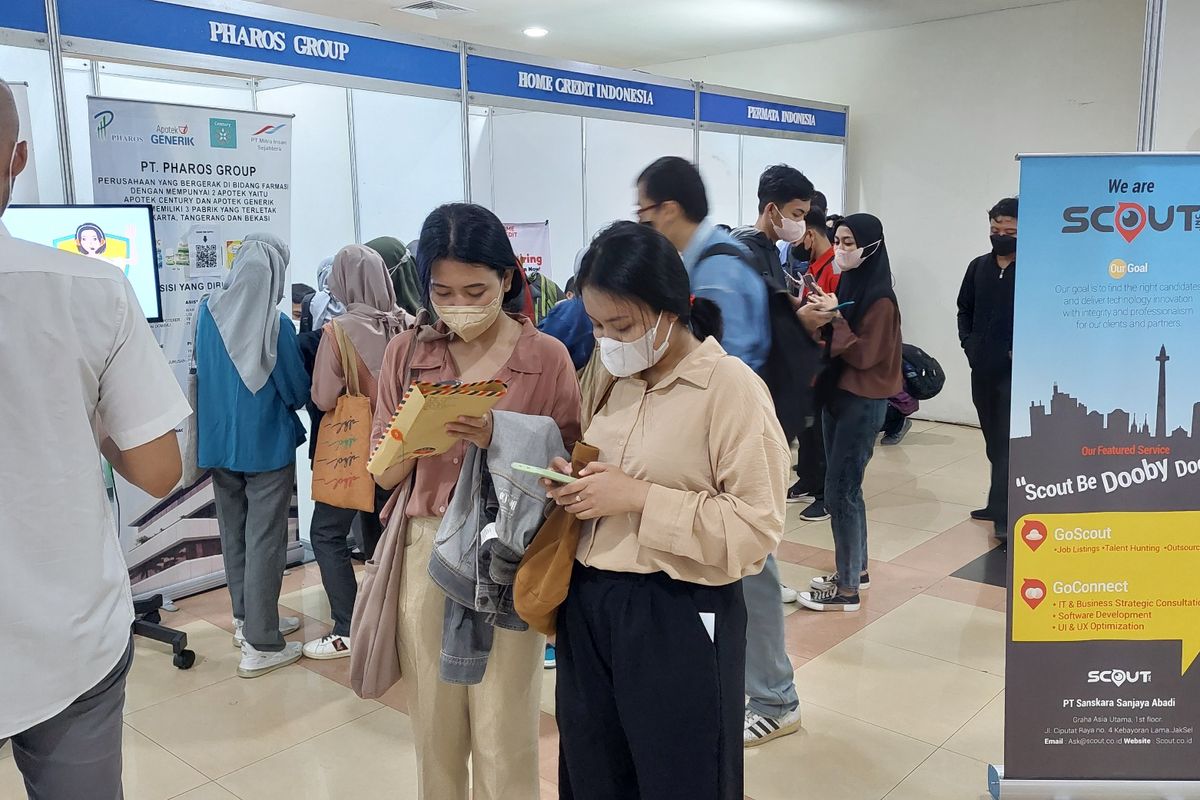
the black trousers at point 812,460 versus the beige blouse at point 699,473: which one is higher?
the beige blouse at point 699,473

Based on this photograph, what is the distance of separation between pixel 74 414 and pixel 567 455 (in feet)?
2.76

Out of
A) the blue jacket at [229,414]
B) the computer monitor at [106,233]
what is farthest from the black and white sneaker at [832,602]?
the computer monitor at [106,233]

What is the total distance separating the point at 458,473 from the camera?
1.86 metres

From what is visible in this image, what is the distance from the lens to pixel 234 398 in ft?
11.2

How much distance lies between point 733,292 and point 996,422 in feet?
9.61

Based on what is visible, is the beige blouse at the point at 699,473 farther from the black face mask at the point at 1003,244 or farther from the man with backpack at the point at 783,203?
the black face mask at the point at 1003,244

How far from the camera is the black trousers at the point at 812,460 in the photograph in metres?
5.66

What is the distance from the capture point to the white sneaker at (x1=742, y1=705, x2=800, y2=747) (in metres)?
2.89

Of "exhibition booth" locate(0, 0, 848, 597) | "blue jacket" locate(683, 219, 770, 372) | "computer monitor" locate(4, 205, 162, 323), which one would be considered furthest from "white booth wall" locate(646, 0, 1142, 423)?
"computer monitor" locate(4, 205, 162, 323)

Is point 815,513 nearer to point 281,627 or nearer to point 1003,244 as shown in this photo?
point 1003,244

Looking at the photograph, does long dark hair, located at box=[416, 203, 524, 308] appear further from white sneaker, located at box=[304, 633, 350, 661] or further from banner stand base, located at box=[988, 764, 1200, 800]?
white sneaker, located at box=[304, 633, 350, 661]

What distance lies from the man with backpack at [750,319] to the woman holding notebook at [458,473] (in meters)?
0.79

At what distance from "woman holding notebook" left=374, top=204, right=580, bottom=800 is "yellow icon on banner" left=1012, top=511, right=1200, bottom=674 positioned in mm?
1291

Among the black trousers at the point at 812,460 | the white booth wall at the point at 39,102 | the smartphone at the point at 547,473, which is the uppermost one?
the white booth wall at the point at 39,102
